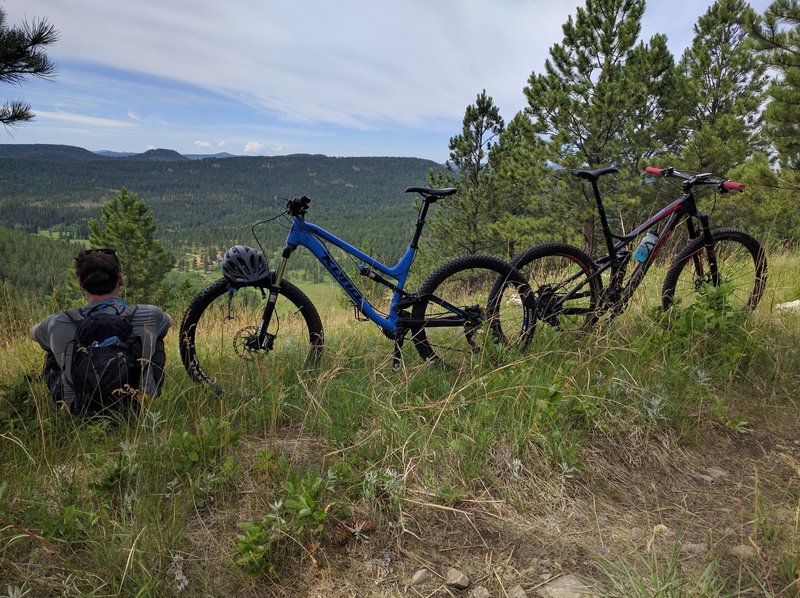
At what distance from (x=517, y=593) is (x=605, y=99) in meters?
18.3

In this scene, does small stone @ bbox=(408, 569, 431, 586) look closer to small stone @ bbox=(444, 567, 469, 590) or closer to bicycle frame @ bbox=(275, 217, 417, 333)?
small stone @ bbox=(444, 567, 469, 590)

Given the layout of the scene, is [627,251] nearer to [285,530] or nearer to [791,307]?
[791,307]

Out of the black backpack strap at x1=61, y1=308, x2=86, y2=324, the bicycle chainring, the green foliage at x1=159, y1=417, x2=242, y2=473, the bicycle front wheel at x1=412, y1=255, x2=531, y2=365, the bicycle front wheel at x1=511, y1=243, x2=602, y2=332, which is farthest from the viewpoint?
the bicycle front wheel at x1=511, y1=243, x2=602, y2=332

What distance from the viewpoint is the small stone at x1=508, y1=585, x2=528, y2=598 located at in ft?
5.37

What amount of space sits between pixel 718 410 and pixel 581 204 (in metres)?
17.7

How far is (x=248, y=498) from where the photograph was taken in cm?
205

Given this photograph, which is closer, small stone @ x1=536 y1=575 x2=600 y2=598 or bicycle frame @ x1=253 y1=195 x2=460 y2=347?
small stone @ x1=536 y1=575 x2=600 y2=598

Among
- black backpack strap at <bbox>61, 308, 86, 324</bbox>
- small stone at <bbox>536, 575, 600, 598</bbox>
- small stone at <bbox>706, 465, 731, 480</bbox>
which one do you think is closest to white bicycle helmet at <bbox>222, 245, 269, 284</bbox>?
black backpack strap at <bbox>61, 308, 86, 324</bbox>

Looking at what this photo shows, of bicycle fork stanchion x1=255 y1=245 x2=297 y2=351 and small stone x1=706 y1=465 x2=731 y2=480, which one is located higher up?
bicycle fork stanchion x1=255 y1=245 x2=297 y2=351

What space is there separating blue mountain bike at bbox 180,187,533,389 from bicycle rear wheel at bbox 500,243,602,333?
13 cm

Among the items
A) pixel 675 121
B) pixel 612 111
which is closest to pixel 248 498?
pixel 612 111

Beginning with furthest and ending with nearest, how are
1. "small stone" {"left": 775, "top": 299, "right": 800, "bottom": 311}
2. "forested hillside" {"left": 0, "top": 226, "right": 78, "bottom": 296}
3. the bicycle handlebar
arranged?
1. "forested hillside" {"left": 0, "top": 226, "right": 78, "bottom": 296}
2. "small stone" {"left": 775, "top": 299, "right": 800, "bottom": 311}
3. the bicycle handlebar

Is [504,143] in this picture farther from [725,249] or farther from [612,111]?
[725,249]

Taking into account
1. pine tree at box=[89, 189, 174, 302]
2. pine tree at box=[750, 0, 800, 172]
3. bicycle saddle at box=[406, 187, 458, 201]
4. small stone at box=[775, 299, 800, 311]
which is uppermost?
pine tree at box=[750, 0, 800, 172]
